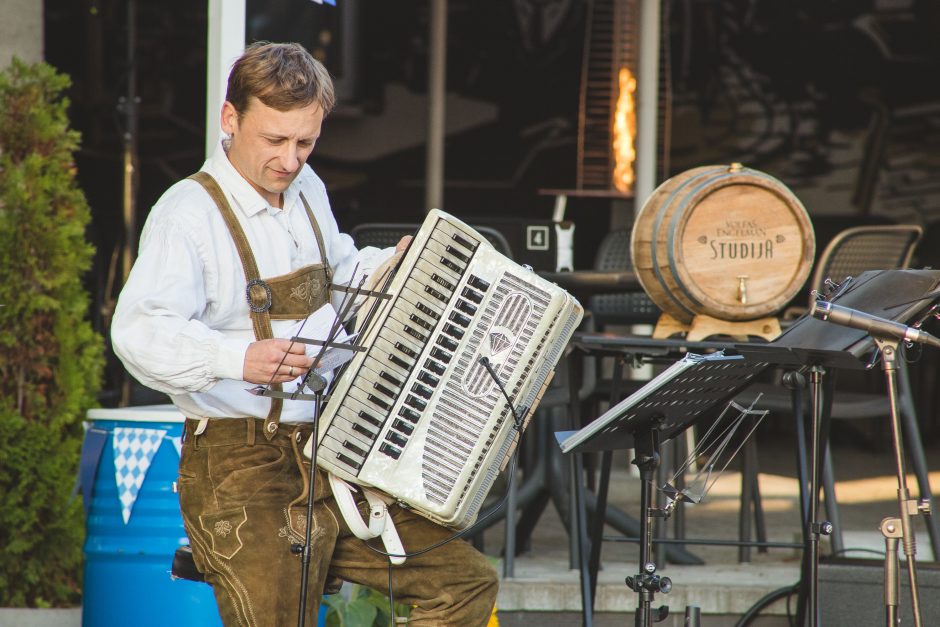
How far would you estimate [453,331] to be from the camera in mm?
2799

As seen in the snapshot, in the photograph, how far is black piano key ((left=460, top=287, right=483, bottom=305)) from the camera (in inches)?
111

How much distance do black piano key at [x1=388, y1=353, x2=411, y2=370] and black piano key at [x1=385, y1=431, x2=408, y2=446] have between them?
0.15 metres

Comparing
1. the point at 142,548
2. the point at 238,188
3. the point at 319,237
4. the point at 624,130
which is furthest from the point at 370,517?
the point at 624,130

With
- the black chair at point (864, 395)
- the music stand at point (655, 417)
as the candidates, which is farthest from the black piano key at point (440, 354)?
the black chair at point (864, 395)

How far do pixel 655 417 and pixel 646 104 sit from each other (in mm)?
4867

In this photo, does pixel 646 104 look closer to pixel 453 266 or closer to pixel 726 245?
pixel 726 245

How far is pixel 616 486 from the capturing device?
6738 millimetres

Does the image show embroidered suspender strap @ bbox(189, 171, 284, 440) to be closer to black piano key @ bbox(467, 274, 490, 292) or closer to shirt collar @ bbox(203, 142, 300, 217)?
shirt collar @ bbox(203, 142, 300, 217)

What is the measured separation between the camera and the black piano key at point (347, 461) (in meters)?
2.75

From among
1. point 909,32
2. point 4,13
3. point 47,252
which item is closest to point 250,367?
point 47,252

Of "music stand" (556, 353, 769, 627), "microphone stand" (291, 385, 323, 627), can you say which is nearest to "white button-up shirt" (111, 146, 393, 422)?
"microphone stand" (291, 385, 323, 627)

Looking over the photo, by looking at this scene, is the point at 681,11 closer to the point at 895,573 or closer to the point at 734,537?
the point at 734,537

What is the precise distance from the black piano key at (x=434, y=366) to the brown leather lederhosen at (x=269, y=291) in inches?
13.0

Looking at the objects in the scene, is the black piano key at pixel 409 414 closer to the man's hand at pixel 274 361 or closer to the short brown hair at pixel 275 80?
the man's hand at pixel 274 361
